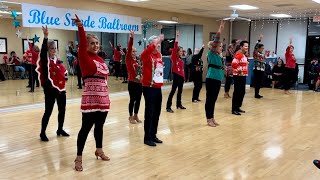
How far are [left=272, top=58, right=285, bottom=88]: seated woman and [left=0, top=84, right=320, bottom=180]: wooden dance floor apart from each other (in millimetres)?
4721

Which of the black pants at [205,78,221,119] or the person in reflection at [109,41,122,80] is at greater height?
the person in reflection at [109,41,122,80]

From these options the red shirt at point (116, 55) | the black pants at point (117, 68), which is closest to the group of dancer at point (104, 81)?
the black pants at point (117, 68)

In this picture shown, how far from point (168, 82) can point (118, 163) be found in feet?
27.1

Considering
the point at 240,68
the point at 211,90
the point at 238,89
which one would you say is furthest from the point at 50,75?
the point at 238,89

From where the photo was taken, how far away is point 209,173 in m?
3.57

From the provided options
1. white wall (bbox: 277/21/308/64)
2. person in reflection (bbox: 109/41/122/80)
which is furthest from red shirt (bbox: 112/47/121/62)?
white wall (bbox: 277/21/308/64)

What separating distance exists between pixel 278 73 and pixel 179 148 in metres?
8.29

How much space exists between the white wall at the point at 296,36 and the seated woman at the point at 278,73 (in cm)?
225

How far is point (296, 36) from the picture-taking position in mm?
13500

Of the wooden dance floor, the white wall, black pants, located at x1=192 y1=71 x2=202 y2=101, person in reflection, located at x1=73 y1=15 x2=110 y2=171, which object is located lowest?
the wooden dance floor

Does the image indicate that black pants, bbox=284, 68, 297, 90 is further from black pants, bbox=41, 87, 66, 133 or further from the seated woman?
black pants, bbox=41, 87, 66, 133

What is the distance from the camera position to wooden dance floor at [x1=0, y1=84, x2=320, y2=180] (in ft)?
11.7

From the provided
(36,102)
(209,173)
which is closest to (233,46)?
(36,102)

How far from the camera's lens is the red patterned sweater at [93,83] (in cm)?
336
